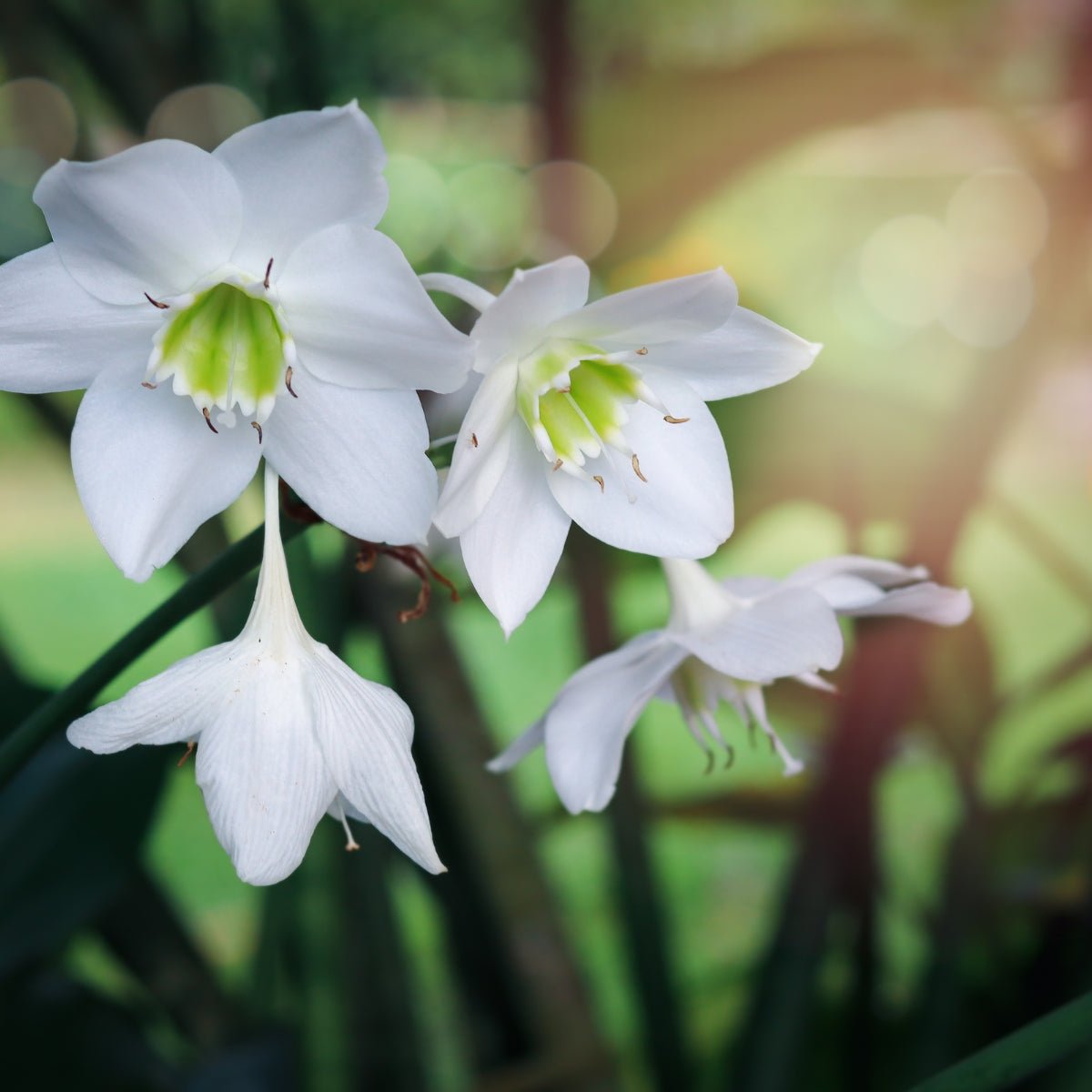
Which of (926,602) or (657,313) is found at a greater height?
(657,313)

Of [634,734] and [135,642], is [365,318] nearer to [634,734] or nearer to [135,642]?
[135,642]

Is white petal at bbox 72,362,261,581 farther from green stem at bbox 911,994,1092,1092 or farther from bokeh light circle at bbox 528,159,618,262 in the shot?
bokeh light circle at bbox 528,159,618,262

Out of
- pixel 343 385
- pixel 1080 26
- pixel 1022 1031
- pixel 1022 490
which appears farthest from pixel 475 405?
pixel 1022 490

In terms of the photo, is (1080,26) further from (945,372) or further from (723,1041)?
(945,372)

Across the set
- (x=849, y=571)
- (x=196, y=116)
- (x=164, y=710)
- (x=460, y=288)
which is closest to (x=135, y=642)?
(x=164, y=710)

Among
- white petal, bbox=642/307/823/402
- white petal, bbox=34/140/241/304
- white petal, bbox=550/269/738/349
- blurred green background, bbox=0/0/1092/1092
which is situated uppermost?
white petal, bbox=34/140/241/304

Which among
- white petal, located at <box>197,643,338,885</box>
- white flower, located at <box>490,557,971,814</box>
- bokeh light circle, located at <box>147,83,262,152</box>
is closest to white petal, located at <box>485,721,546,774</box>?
white flower, located at <box>490,557,971,814</box>

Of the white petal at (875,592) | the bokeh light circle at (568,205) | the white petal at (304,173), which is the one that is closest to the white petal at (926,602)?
the white petal at (875,592)
